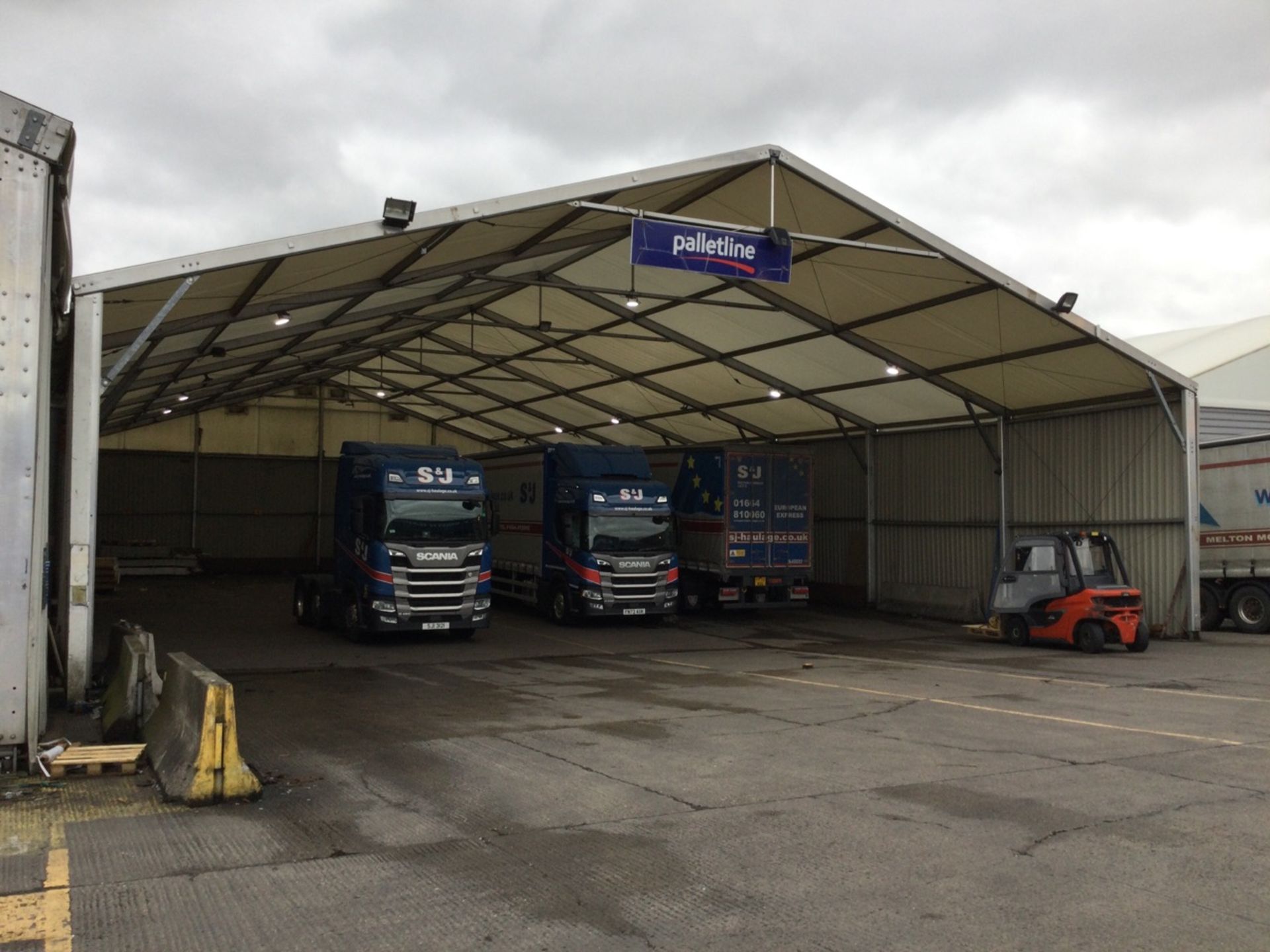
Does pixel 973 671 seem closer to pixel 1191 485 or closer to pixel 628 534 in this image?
pixel 1191 485

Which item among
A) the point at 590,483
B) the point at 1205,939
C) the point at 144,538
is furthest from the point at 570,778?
the point at 144,538

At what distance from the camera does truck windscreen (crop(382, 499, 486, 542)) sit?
55.0 ft

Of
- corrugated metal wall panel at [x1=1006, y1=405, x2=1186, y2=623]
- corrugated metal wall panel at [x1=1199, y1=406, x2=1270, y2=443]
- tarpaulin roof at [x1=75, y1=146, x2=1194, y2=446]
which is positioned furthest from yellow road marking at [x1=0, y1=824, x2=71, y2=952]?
corrugated metal wall panel at [x1=1199, y1=406, x2=1270, y2=443]

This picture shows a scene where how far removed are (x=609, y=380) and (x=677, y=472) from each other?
4.55m

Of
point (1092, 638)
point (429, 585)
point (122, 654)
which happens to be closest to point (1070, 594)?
point (1092, 638)

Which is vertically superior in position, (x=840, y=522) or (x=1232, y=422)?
(x=1232, y=422)

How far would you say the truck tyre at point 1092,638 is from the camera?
16.8 meters

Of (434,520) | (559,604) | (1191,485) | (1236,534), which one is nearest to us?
(434,520)

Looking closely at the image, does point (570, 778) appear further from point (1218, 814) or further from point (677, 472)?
point (677, 472)

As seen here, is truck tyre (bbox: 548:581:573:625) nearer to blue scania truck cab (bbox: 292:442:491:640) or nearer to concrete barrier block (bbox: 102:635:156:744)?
blue scania truck cab (bbox: 292:442:491:640)

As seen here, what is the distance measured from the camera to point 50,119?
7625mm

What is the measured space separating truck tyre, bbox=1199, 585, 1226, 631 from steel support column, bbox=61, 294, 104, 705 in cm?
1931

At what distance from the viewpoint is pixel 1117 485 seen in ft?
64.2

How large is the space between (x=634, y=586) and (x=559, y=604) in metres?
2.16
